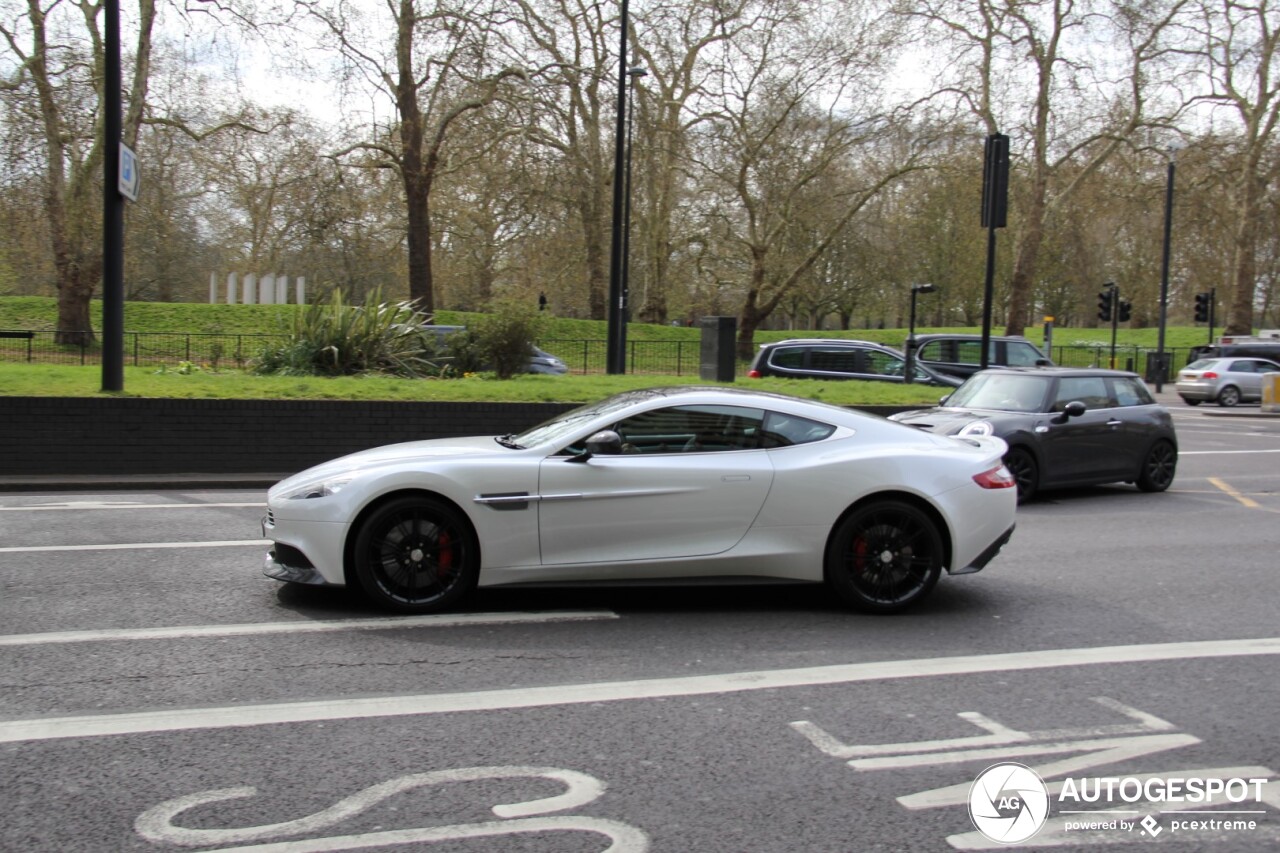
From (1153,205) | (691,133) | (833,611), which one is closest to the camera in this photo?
(833,611)

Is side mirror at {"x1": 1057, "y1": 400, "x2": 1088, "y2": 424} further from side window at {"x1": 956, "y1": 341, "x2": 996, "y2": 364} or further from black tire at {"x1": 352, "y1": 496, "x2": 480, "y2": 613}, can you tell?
side window at {"x1": 956, "y1": 341, "x2": 996, "y2": 364}

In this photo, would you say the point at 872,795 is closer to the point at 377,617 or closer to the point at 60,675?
the point at 377,617

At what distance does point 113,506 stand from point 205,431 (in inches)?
88.2

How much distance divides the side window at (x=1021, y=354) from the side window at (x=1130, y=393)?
9221mm

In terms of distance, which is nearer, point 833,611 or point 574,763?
point 574,763

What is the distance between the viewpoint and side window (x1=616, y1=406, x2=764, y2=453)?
21.9 ft

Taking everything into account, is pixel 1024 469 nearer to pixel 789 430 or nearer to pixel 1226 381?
pixel 789 430

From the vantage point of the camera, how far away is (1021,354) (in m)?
22.7

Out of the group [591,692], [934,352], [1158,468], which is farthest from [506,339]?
[591,692]

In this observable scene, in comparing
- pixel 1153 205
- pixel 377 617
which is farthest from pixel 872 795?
pixel 1153 205

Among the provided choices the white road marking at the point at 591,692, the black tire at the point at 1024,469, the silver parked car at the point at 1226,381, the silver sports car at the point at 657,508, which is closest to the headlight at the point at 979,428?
the black tire at the point at 1024,469

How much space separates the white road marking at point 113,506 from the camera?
10.3 m

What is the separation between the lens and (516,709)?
4.87 meters

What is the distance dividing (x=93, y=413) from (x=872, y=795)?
10.9m
